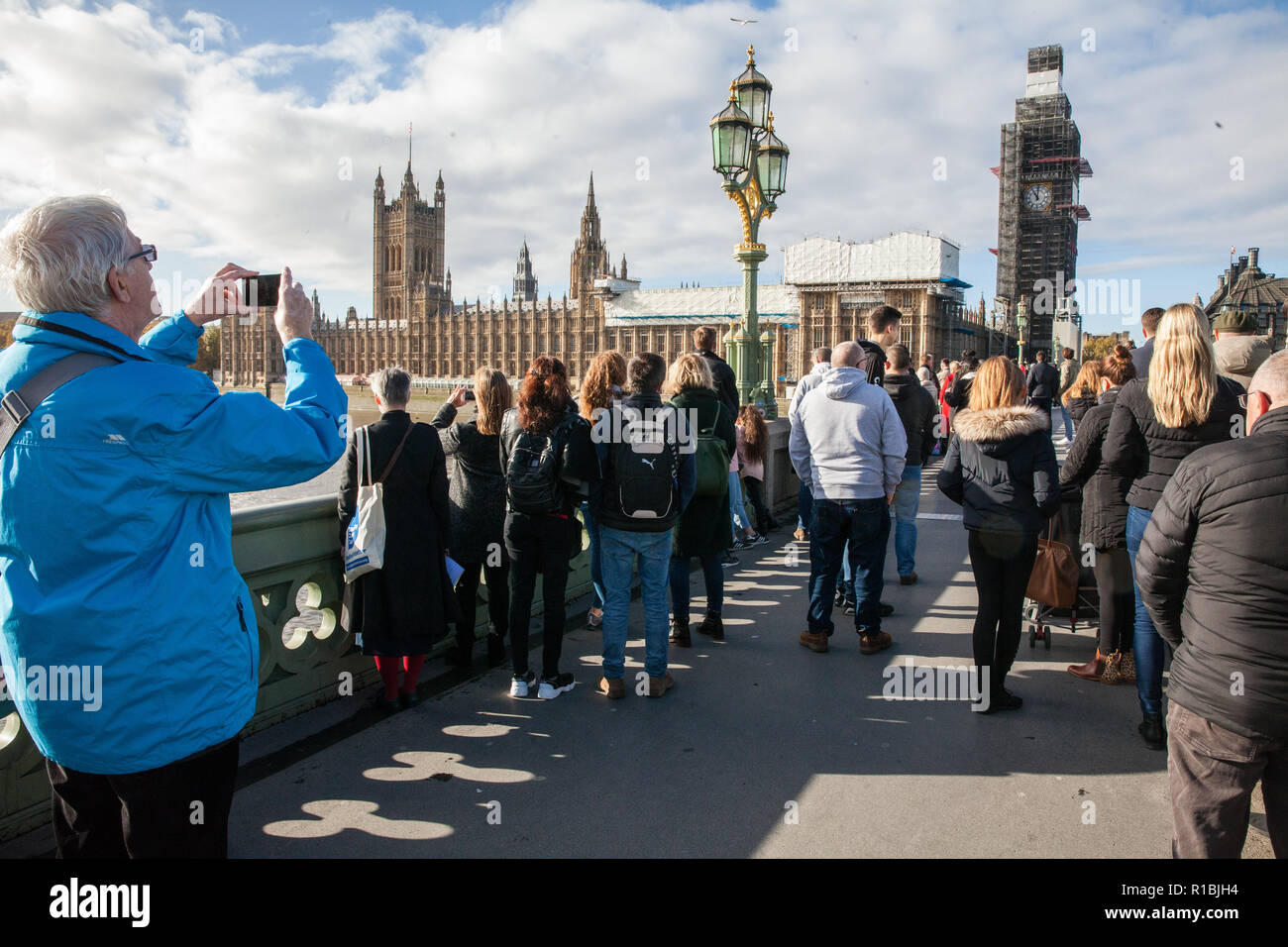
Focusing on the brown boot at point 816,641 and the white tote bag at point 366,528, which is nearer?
the white tote bag at point 366,528

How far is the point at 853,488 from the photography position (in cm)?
501

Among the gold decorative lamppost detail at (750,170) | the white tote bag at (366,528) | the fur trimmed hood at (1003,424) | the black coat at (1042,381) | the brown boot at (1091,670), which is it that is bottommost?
the brown boot at (1091,670)

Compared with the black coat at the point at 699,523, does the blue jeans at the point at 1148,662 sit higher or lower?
lower

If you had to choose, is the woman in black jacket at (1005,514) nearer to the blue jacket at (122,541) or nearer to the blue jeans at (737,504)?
the blue jacket at (122,541)

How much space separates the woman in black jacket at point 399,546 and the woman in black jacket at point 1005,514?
260 cm

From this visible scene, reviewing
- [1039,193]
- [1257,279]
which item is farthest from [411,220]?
[1257,279]

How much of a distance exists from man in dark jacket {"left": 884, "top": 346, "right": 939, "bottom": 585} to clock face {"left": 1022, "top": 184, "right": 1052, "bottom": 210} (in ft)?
227

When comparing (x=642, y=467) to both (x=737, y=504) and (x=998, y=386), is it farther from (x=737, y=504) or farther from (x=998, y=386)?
(x=737, y=504)

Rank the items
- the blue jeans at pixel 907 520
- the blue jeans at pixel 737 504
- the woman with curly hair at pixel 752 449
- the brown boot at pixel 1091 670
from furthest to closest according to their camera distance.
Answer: the woman with curly hair at pixel 752 449, the blue jeans at pixel 737 504, the blue jeans at pixel 907 520, the brown boot at pixel 1091 670

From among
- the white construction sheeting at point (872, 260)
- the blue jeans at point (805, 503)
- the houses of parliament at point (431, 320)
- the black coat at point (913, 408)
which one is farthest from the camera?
the houses of parliament at point (431, 320)

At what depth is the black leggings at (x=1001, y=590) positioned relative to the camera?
4.10 m

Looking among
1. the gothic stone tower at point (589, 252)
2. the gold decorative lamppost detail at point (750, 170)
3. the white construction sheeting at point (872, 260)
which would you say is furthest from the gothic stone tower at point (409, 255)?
the gold decorative lamppost detail at point (750, 170)

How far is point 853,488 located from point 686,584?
1.18 meters
